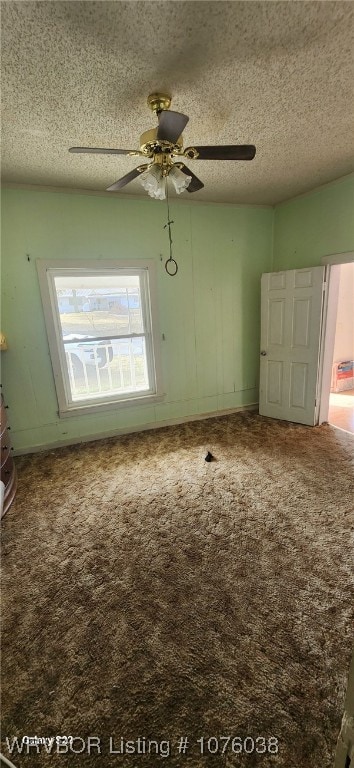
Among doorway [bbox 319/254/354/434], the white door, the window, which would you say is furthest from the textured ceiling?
doorway [bbox 319/254/354/434]

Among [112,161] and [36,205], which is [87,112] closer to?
[112,161]

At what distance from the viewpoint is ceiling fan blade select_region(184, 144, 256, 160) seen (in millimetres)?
1541

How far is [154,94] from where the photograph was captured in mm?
1678

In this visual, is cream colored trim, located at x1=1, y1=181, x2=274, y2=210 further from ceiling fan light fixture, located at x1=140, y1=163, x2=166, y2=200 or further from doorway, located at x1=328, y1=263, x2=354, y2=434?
doorway, located at x1=328, y1=263, x2=354, y2=434

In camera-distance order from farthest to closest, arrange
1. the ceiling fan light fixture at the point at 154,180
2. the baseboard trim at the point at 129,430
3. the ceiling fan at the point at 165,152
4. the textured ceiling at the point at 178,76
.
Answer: the baseboard trim at the point at 129,430 → the ceiling fan light fixture at the point at 154,180 → the ceiling fan at the point at 165,152 → the textured ceiling at the point at 178,76

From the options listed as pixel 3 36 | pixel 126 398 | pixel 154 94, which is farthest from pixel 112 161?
pixel 126 398

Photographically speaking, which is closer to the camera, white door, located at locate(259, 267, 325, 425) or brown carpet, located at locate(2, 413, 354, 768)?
brown carpet, located at locate(2, 413, 354, 768)

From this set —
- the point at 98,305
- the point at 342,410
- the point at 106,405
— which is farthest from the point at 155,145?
the point at 342,410

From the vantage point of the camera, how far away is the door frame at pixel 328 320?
10.4 feet

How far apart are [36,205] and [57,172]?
1.45 feet

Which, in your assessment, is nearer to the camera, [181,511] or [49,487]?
[181,511]

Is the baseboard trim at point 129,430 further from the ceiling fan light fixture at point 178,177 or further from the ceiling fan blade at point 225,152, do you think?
the ceiling fan blade at point 225,152

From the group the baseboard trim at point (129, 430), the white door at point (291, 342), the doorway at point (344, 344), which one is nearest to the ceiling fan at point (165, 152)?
the white door at point (291, 342)

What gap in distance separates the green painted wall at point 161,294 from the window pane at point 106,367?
0.82 feet
